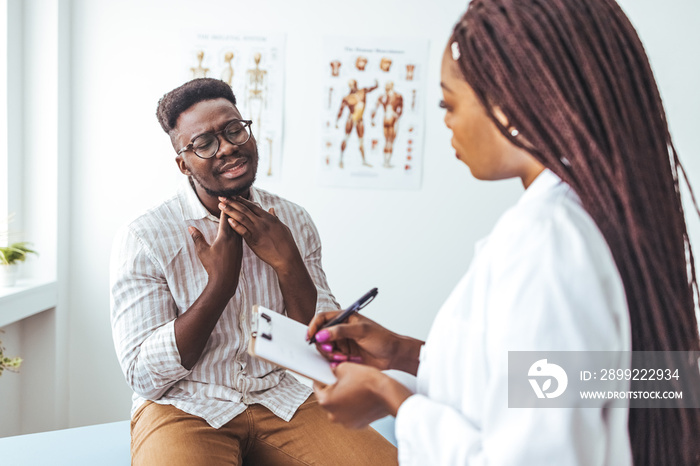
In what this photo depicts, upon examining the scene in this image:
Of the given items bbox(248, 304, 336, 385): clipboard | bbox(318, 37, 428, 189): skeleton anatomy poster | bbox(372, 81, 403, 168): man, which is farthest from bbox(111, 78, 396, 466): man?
bbox(372, 81, 403, 168): man

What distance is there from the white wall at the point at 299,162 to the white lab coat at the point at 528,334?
8.07ft

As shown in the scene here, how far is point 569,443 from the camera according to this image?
2.68 ft

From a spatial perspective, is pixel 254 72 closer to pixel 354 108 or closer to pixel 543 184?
pixel 354 108

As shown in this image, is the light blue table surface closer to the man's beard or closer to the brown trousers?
the brown trousers

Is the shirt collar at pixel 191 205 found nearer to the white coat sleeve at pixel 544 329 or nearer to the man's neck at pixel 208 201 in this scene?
the man's neck at pixel 208 201

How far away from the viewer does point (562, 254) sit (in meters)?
0.83

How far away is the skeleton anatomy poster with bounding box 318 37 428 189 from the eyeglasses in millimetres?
1525

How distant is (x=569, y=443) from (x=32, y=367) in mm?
2842

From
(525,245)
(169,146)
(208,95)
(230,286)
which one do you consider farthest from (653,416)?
(169,146)

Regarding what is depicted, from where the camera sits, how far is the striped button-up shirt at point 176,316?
1.67 m

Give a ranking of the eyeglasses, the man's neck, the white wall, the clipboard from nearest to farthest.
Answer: the clipboard
the eyeglasses
the man's neck
the white wall

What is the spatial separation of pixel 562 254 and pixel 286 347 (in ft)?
1.87

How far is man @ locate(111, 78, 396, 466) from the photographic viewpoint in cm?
163

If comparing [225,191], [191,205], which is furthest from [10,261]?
[225,191]
